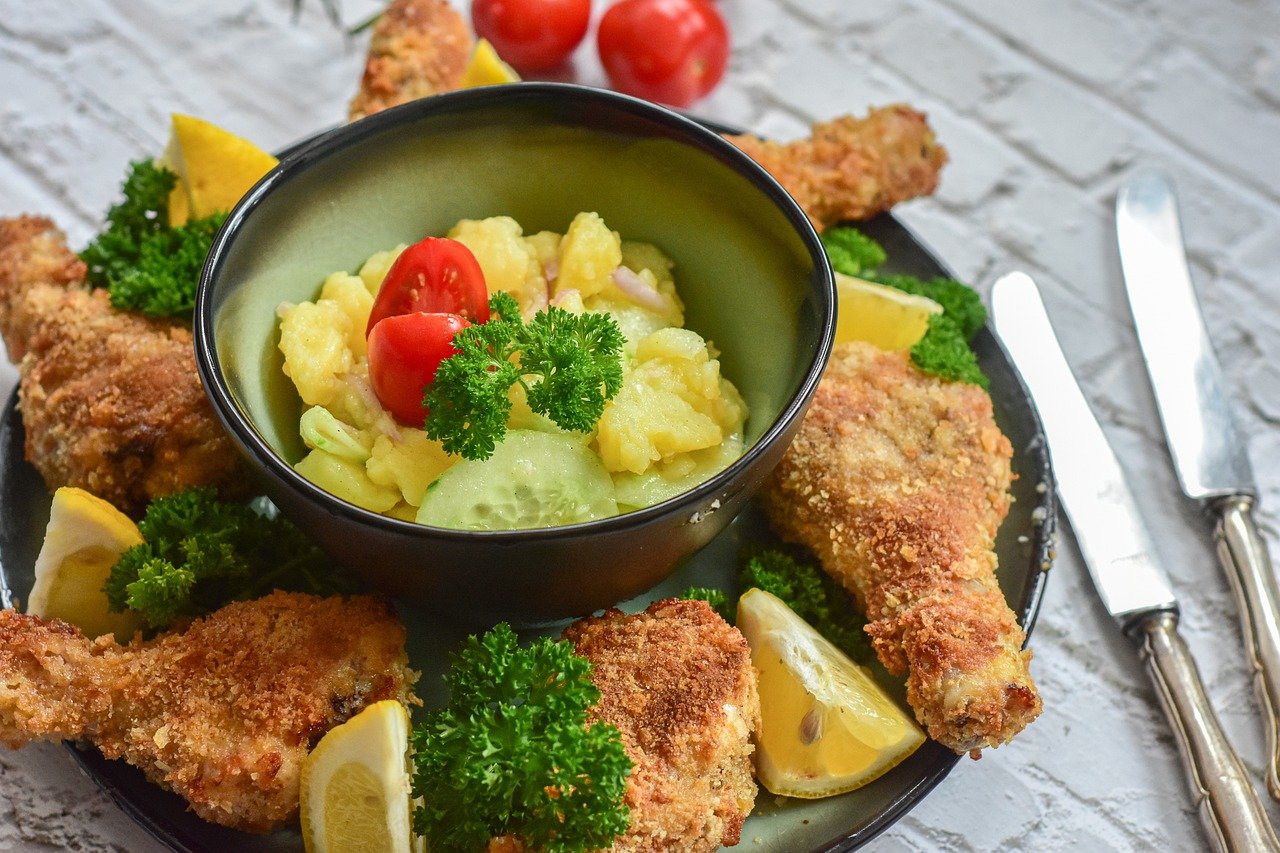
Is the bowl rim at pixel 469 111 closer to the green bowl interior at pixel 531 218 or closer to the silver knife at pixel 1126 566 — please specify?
the green bowl interior at pixel 531 218

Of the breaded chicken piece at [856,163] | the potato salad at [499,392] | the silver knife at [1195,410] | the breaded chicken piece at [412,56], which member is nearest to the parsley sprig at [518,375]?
the potato salad at [499,392]

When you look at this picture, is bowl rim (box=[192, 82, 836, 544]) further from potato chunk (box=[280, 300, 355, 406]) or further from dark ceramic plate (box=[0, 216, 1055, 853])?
dark ceramic plate (box=[0, 216, 1055, 853])

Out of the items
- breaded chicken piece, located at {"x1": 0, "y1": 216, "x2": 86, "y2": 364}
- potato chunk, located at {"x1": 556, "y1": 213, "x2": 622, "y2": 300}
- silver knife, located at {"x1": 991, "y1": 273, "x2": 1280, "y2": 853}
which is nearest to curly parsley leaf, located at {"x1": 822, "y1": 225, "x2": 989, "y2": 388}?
silver knife, located at {"x1": 991, "y1": 273, "x2": 1280, "y2": 853}

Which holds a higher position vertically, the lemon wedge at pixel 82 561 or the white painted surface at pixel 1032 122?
the white painted surface at pixel 1032 122

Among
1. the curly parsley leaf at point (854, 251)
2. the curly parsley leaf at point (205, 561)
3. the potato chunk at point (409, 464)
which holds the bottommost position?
the curly parsley leaf at point (205, 561)

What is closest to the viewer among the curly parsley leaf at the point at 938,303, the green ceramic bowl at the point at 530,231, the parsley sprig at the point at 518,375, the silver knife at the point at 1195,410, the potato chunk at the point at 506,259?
the green ceramic bowl at the point at 530,231

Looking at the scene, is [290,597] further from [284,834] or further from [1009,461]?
[1009,461]
